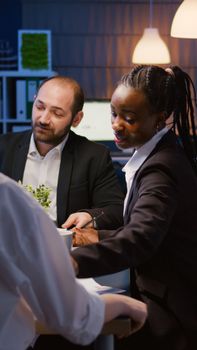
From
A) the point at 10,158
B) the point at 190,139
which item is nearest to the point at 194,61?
the point at 10,158

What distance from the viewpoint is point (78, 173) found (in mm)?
2811

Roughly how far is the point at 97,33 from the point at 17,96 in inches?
38.0

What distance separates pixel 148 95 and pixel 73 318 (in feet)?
2.72

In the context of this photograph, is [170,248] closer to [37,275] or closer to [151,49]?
[37,275]

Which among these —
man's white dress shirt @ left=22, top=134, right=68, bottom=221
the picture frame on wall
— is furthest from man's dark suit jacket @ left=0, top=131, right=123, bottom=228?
the picture frame on wall

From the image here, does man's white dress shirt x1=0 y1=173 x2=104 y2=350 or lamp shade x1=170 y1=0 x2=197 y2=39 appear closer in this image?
man's white dress shirt x1=0 y1=173 x2=104 y2=350

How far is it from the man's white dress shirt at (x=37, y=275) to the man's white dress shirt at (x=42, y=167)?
1642 mm

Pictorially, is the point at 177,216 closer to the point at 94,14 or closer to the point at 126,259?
the point at 126,259

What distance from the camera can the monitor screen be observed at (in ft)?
21.4

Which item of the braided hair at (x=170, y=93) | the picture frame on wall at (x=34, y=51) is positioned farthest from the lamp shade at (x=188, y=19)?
the picture frame on wall at (x=34, y=51)

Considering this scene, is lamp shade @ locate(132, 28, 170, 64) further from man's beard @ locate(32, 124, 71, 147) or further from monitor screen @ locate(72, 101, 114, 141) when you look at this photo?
man's beard @ locate(32, 124, 71, 147)

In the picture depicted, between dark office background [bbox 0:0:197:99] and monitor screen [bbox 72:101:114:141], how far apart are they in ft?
1.09

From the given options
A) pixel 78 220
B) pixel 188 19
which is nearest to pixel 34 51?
pixel 188 19

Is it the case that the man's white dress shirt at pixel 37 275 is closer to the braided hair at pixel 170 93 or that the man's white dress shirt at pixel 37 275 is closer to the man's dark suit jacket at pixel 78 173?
the braided hair at pixel 170 93
